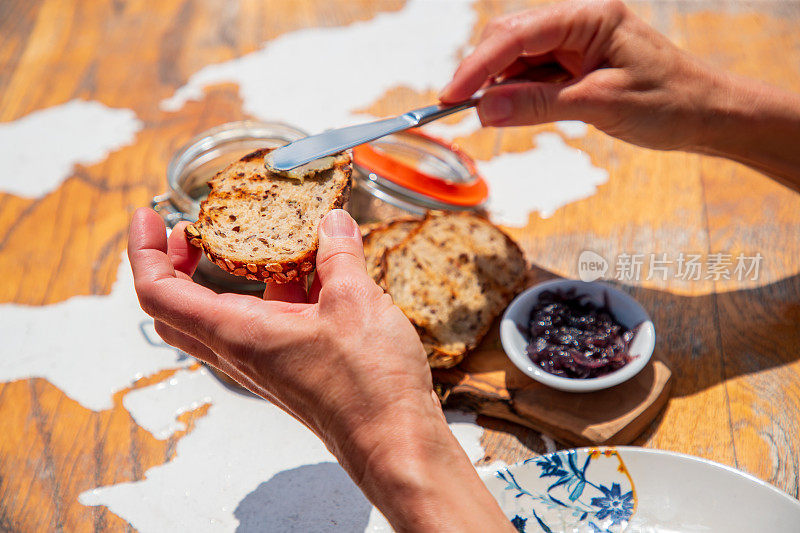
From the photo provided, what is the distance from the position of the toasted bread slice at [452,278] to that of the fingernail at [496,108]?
31 cm

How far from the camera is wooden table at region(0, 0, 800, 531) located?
1.54m

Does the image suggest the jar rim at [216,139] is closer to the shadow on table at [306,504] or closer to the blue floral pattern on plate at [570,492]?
the shadow on table at [306,504]

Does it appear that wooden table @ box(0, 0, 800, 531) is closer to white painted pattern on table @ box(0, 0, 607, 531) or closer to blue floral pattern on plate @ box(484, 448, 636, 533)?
white painted pattern on table @ box(0, 0, 607, 531)

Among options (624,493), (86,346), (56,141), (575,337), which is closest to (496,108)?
(575,337)

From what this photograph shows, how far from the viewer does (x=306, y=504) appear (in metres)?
1.46

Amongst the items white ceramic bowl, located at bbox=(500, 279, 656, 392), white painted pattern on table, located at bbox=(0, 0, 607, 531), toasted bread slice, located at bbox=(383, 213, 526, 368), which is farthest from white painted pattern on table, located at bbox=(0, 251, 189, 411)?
white ceramic bowl, located at bbox=(500, 279, 656, 392)

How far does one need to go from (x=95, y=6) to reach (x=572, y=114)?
7.82ft

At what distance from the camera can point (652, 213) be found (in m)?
2.06

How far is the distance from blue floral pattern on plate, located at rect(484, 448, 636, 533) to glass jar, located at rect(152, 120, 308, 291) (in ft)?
2.71

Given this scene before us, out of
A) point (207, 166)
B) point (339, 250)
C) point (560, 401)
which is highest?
point (339, 250)

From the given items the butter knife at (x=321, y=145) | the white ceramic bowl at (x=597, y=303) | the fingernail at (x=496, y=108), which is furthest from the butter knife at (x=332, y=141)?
the white ceramic bowl at (x=597, y=303)

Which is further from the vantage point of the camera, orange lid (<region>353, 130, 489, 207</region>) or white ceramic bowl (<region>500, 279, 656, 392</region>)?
orange lid (<region>353, 130, 489, 207</region>)

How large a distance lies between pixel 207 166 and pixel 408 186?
583 millimetres

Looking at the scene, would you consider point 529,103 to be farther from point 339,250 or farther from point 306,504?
point 306,504
